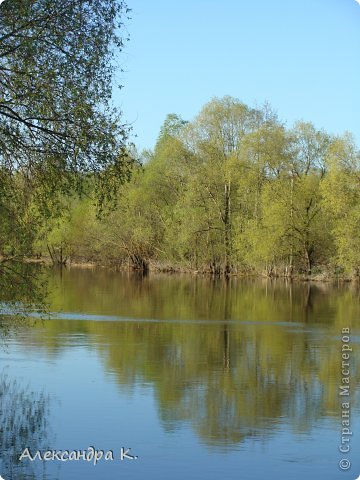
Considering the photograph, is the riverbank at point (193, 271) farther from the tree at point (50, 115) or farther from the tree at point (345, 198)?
the tree at point (50, 115)

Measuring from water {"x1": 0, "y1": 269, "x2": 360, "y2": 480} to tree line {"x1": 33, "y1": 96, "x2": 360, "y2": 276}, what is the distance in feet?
86.9

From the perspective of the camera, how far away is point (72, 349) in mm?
21406

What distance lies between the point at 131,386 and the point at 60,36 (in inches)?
273

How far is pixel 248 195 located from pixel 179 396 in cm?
4538

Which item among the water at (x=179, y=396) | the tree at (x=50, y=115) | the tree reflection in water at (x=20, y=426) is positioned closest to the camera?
the tree reflection in water at (x=20, y=426)

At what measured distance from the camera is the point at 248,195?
200ft

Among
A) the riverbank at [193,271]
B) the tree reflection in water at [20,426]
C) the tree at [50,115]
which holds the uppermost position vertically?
the tree at [50,115]

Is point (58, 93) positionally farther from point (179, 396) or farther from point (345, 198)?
point (345, 198)

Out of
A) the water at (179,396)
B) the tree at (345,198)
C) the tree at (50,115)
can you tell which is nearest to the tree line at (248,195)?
the tree at (345,198)

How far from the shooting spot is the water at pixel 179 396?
12266mm

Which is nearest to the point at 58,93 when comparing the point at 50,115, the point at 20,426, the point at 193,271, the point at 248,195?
the point at 50,115

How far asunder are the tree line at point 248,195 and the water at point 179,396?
86.9 feet

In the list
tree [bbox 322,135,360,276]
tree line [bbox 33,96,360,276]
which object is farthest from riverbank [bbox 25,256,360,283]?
tree [bbox 322,135,360,276]

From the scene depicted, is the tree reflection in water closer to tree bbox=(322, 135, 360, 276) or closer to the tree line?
tree bbox=(322, 135, 360, 276)
